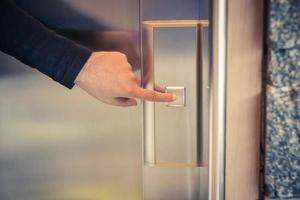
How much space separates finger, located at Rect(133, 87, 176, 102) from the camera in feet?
3.14

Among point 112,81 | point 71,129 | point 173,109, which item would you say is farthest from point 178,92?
point 71,129

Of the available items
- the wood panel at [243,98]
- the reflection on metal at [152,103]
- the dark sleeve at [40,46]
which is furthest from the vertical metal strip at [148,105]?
the wood panel at [243,98]

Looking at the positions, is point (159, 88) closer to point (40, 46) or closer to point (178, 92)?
point (178, 92)

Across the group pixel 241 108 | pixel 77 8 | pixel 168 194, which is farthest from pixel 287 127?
pixel 77 8

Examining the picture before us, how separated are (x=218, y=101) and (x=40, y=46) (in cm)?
38

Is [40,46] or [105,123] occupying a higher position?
[40,46]

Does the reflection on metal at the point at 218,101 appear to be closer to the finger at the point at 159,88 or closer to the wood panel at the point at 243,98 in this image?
the wood panel at the point at 243,98

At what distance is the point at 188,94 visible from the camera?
98cm

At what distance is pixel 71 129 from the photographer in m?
1.03

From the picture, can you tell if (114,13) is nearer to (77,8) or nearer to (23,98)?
(77,8)

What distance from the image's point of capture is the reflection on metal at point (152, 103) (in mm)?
956

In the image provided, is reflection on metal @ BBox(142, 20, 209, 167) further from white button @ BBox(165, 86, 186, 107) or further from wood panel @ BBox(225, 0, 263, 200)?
wood panel @ BBox(225, 0, 263, 200)

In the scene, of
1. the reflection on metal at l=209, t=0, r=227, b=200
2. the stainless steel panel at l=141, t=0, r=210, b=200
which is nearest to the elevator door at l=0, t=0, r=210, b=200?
the stainless steel panel at l=141, t=0, r=210, b=200

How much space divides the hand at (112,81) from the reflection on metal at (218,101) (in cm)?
19
